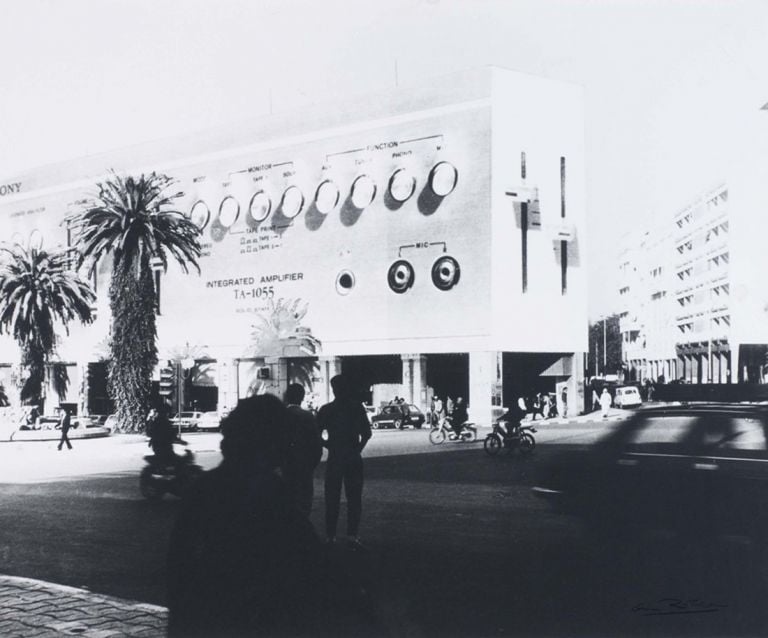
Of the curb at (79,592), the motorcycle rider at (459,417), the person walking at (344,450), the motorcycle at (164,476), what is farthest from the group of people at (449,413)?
the curb at (79,592)

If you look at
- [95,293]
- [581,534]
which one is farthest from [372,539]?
[95,293]

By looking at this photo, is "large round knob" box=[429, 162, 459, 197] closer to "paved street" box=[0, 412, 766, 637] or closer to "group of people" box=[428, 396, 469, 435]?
"group of people" box=[428, 396, 469, 435]

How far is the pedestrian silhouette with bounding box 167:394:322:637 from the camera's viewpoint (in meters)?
2.23

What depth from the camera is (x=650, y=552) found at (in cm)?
434

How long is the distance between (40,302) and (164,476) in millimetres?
1186

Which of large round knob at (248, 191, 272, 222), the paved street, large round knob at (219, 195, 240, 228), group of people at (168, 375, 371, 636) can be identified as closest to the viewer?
group of people at (168, 375, 371, 636)

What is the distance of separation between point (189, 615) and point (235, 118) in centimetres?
326

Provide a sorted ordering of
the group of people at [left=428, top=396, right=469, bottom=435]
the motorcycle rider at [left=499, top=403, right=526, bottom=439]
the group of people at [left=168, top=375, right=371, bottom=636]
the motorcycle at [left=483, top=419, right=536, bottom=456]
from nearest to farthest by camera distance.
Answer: the group of people at [left=168, top=375, right=371, bottom=636] < the group of people at [left=428, top=396, right=469, bottom=435] < the motorcycle at [left=483, top=419, right=536, bottom=456] < the motorcycle rider at [left=499, top=403, right=526, bottom=439]

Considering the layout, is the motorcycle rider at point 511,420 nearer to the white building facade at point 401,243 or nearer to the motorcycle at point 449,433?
the motorcycle at point 449,433

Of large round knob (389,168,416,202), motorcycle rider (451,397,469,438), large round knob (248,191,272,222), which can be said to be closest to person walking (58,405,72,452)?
large round knob (248,191,272,222)

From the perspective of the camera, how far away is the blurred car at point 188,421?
4441 mm

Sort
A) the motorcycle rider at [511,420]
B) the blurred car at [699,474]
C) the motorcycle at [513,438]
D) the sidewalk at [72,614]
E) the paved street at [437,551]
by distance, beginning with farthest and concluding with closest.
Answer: the motorcycle rider at [511,420] < the motorcycle at [513,438] < the blurred car at [699,474] < the paved street at [437,551] < the sidewalk at [72,614]

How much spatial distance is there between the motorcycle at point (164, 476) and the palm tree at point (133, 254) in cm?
28
